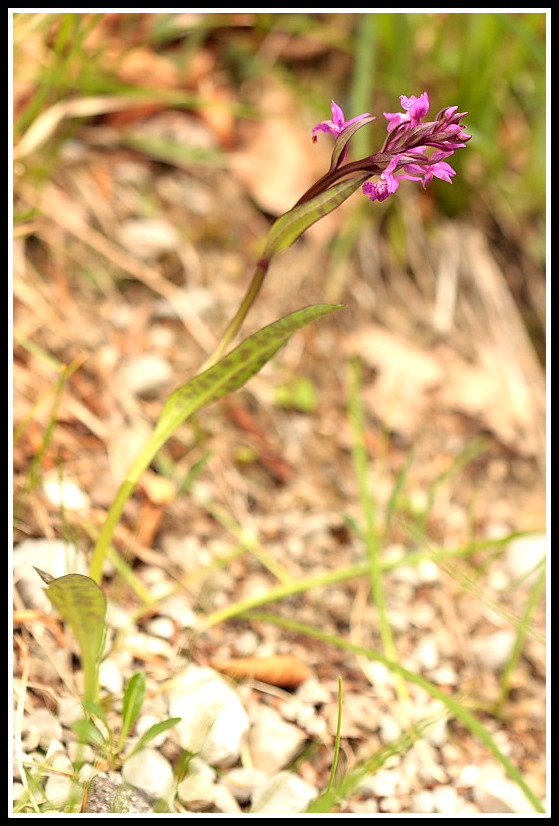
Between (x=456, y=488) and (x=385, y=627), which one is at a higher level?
(x=456, y=488)

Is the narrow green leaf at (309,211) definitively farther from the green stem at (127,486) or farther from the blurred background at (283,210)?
the blurred background at (283,210)

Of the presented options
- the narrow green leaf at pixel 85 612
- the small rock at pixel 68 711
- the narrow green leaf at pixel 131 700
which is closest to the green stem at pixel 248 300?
the narrow green leaf at pixel 85 612

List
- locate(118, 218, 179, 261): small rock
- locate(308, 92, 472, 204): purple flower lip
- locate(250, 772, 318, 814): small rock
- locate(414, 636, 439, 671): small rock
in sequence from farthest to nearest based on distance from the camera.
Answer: locate(118, 218, 179, 261): small rock → locate(414, 636, 439, 671): small rock → locate(250, 772, 318, 814): small rock → locate(308, 92, 472, 204): purple flower lip

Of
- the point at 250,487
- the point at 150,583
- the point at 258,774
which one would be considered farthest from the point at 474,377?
the point at 258,774

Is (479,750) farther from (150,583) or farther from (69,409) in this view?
(69,409)

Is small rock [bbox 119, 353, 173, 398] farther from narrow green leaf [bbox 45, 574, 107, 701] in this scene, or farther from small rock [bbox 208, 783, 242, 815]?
small rock [bbox 208, 783, 242, 815]

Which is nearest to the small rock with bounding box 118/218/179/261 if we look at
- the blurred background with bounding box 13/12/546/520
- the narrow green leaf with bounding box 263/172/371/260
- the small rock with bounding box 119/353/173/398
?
the blurred background with bounding box 13/12/546/520
